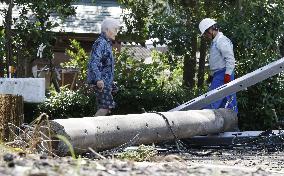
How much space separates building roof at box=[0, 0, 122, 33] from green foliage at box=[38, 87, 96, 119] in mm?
8349

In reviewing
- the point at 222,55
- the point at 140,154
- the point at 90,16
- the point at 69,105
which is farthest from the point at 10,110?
the point at 90,16

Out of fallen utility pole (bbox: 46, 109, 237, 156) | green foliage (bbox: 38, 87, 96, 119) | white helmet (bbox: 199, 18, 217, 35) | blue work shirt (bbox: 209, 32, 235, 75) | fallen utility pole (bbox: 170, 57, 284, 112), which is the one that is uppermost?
white helmet (bbox: 199, 18, 217, 35)

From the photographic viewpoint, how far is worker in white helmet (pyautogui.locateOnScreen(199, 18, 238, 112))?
11.4 m

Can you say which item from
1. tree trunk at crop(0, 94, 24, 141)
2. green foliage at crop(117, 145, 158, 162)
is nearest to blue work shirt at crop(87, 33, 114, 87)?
tree trunk at crop(0, 94, 24, 141)

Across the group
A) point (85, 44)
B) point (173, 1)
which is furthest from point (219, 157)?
point (85, 44)

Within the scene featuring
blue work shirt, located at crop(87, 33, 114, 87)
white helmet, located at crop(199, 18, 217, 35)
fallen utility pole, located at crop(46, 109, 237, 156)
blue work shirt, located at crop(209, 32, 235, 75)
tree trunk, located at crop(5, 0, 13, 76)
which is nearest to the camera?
fallen utility pole, located at crop(46, 109, 237, 156)

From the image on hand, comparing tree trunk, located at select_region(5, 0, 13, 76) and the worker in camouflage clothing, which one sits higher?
tree trunk, located at select_region(5, 0, 13, 76)

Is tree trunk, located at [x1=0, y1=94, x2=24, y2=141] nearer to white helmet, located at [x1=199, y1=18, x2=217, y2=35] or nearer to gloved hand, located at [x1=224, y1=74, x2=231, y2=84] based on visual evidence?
gloved hand, located at [x1=224, y1=74, x2=231, y2=84]

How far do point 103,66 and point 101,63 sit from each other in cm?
10

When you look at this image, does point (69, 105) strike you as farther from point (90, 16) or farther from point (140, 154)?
point (90, 16)

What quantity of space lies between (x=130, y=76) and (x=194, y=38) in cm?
162

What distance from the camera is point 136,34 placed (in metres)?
17.7

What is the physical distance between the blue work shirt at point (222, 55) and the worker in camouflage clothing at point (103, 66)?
184cm

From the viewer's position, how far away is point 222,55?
11.7m
